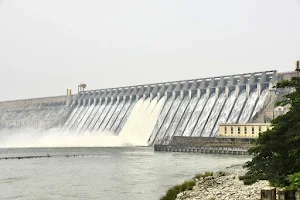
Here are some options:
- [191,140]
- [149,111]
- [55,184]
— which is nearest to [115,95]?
[149,111]

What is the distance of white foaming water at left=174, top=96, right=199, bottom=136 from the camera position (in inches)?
3425

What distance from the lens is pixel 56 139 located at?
119 m

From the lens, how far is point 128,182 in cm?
3662

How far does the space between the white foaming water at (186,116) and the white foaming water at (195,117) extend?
987 millimetres

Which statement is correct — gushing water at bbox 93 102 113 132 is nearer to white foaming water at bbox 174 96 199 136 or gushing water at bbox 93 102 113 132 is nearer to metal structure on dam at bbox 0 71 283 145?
metal structure on dam at bbox 0 71 283 145

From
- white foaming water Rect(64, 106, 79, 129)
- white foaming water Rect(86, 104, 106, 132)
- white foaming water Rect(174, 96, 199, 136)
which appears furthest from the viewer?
white foaming water Rect(64, 106, 79, 129)

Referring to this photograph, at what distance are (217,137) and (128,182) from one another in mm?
38806

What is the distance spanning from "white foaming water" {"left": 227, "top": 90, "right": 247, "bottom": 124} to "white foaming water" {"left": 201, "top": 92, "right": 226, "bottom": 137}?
10.8ft

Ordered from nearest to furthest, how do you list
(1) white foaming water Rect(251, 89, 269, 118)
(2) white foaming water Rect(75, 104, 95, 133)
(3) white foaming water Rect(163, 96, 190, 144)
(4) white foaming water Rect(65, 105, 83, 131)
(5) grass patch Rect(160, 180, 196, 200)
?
(5) grass patch Rect(160, 180, 196, 200) → (1) white foaming water Rect(251, 89, 269, 118) → (3) white foaming water Rect(163, 96, 190, 144) → (2) white foaming water Rect(75, 104, 95, 133) → (4) white foaming water Rect(65, 105, 83, 131)

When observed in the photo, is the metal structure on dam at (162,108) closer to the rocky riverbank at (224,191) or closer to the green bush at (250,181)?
the rocky riverbank at (224,191)

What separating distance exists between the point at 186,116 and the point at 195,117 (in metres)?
2.82

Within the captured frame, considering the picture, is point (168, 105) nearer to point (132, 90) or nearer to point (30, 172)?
point (132, 90)

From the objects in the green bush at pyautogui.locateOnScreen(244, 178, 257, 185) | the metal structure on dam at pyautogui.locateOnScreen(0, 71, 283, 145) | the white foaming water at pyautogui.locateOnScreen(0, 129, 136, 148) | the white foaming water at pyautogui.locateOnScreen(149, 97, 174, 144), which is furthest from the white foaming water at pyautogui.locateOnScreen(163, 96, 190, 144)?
the green bush at pyautogui.locateOnScreen(244, 178, 257, 185)

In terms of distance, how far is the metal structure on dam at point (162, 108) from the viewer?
8044 cm
